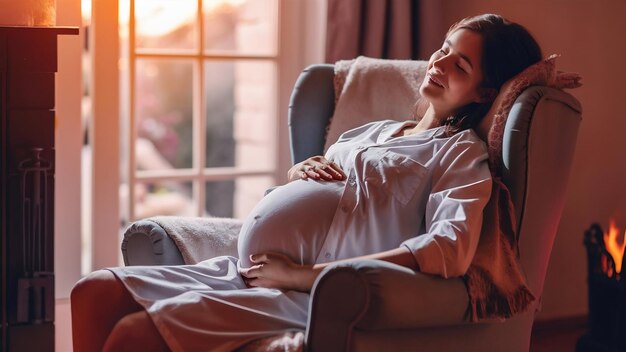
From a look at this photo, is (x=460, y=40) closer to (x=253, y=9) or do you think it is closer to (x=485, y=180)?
(x=485, y=180)

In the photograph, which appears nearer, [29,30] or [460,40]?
[29,30]

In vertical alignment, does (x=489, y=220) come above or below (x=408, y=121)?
below

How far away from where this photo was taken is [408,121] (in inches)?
85.7

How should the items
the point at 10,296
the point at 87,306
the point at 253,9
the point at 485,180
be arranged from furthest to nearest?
1. the point at 253,9
2. the point at 10,296
3. the point at 485,180
4. the point at 87,306

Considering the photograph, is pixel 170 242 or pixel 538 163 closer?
pixel 538 163

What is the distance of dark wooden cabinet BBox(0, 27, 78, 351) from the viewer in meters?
1.84

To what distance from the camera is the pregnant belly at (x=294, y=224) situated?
184 centimetres

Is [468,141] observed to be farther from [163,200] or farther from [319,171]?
[163,200]

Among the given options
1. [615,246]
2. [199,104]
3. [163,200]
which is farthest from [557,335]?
[163,200]

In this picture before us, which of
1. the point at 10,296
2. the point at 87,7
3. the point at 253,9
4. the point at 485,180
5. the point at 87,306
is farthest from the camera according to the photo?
the point at 253,9

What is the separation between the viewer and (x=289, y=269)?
178 cm

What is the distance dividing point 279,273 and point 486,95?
0.68m

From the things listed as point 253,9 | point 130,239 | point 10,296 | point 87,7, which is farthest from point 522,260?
point 253,9

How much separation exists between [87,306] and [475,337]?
2.72ft
